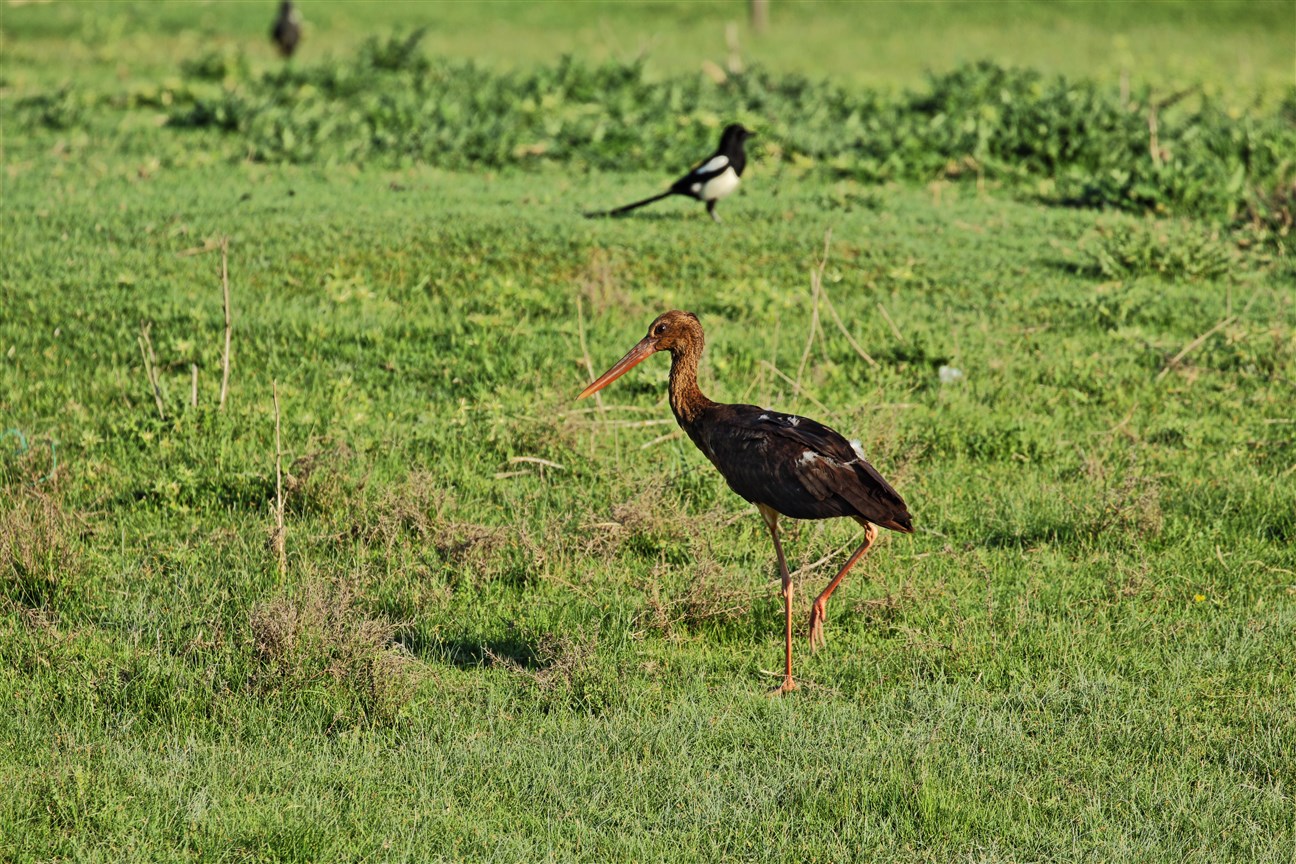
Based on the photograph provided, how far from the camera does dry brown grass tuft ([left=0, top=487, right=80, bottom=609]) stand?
637 cm

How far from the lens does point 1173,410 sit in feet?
28.7

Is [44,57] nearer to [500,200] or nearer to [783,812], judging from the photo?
[500,200]

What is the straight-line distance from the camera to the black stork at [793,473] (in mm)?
5918

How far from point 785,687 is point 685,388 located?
1.51 m

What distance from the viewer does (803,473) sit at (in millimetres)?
5938

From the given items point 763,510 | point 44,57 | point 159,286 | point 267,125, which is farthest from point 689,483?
point 44,57

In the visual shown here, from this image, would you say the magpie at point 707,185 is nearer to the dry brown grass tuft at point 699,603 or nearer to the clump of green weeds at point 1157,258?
the clump of green weeds at point 1157,258

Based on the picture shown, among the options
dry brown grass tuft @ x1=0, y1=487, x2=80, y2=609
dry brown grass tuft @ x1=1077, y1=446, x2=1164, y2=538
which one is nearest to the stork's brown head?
dry brown grass tuft @ x1=1077, y1=446, x2=1164, y2=538

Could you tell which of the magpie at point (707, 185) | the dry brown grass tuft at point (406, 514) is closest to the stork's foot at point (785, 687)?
the dry brown grass tuft at point (406, 514)

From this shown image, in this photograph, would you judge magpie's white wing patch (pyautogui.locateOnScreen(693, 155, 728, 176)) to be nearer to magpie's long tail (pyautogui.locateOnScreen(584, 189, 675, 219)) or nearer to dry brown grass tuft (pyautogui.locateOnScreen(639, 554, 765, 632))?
magpie's long tail (pyautogui.locateOnScreen(584, 189, 675, 219))

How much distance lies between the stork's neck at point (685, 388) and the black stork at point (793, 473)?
36 millimetres

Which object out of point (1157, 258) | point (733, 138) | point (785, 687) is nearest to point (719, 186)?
point (733, 138)

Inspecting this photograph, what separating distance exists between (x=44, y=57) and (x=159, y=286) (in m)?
12.0

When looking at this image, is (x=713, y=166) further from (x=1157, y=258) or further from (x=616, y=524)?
(x=616, y=524)
